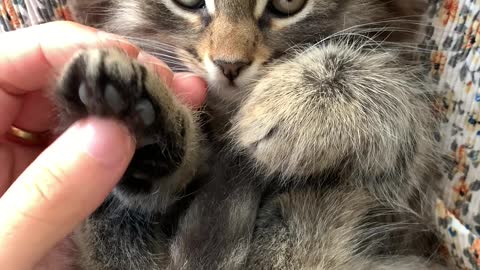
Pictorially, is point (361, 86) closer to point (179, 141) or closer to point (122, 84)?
point (179, 141)

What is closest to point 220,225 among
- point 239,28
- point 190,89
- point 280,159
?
point 280,159

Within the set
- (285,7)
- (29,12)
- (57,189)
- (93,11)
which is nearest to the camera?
(57,189)

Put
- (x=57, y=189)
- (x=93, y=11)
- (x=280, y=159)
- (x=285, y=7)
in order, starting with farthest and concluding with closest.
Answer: (x=93, y=11) < (x=285, y=7) < (x=280, y=159) < (x=57, y=189)

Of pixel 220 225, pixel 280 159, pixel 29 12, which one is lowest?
pixel 220 225

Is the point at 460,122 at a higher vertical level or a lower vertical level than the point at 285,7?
lower

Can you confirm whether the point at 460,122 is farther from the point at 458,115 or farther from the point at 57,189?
the point at 57,189

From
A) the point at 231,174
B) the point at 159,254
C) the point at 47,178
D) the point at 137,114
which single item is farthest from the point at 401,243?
the point at 47,178

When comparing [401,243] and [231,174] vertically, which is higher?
[231,174]
